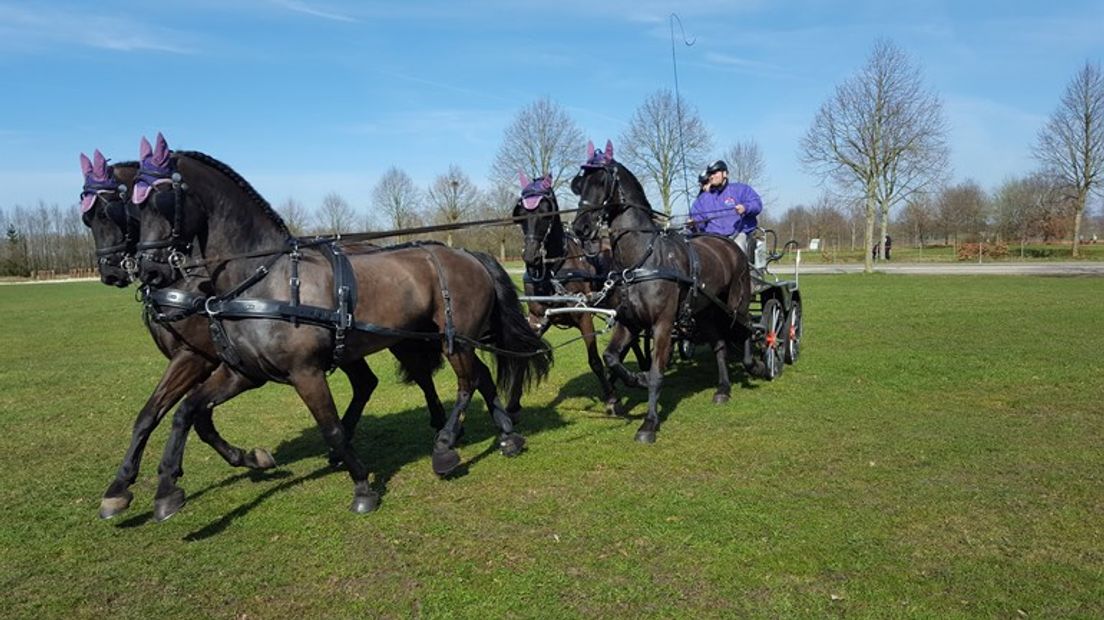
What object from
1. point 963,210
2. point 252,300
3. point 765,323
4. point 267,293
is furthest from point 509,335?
point 963,210

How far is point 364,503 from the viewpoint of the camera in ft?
17.3

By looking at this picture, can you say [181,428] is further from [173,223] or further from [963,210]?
[963,210]

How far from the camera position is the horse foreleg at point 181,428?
520cm

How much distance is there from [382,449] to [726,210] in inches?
208

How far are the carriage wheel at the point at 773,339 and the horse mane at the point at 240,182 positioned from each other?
21.4ft

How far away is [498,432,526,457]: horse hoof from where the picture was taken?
655cm

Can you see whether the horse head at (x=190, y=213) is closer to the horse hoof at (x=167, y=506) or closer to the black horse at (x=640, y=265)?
the horse hoof at (x=167, y=506)

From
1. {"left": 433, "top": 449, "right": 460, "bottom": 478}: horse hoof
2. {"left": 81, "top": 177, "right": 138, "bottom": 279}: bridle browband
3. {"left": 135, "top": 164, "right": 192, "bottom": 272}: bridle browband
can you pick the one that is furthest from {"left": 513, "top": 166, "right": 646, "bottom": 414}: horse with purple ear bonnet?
{"left": 81, "top": 177, "right": 138, "bottom": 279}: bridle browband

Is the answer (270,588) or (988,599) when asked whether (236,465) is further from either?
(988,599)

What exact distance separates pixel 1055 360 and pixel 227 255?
10.7 m

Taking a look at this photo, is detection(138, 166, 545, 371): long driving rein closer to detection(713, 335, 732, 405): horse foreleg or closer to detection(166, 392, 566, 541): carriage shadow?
detection(166, 392, 566, 541): carriage shadow

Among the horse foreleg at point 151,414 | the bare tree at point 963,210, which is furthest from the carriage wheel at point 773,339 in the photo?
the bare tree at point 963,210

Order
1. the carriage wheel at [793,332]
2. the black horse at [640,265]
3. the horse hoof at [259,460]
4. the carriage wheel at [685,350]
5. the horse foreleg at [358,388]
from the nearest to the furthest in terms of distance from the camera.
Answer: the horse hoof at [259,460], the horse foreleg at [358,388], the black horse at [640,265], the carriage wheel at [793,332], the carriage wheel at [685,350]

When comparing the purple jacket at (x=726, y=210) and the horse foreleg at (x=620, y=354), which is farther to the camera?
the purple jacket at (x=726, y=210)
